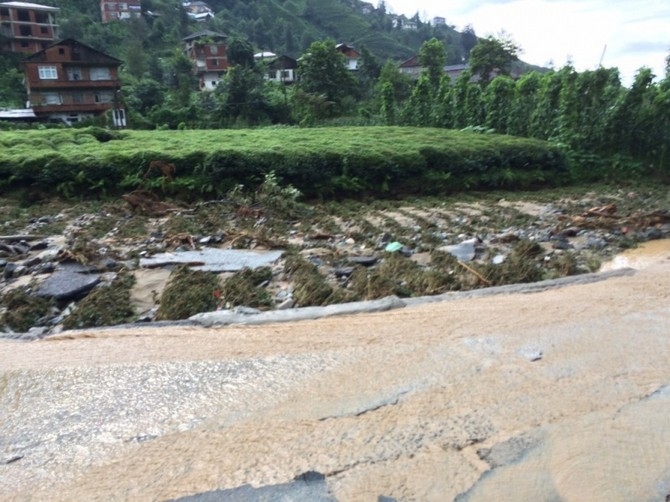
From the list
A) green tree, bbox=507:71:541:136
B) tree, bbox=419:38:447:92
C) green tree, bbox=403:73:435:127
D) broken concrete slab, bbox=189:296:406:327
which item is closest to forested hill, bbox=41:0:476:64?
tree, bbox=419:38:447:92

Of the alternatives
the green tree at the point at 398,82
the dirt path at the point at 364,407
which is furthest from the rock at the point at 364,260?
the green tree at the point at 398,82

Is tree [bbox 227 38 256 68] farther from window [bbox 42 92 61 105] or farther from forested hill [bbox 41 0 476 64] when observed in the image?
window [bbox 42 92 61 105]

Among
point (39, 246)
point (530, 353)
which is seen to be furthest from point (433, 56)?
point (530, 353)

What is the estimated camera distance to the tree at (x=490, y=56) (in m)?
25.4

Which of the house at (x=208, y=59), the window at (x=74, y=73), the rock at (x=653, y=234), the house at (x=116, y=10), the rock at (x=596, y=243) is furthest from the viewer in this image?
the house at (x=116, y=10)

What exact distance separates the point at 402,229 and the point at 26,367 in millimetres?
5398

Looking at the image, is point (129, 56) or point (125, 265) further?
point (129, 56)

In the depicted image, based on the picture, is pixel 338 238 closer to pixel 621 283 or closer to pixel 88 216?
pixel 621 283

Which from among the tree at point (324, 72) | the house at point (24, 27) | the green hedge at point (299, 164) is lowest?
the green hedge at point (299, 164)

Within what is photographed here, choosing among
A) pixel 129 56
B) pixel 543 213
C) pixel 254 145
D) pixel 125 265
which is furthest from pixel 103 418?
pixel 129 56

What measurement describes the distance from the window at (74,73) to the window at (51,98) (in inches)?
45.9

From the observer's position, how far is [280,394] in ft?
11.1

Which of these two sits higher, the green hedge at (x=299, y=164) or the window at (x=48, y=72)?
the window at (x=48, y=72)

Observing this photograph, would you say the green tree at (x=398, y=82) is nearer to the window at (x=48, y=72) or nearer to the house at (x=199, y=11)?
the window at (x=48, y=72)
